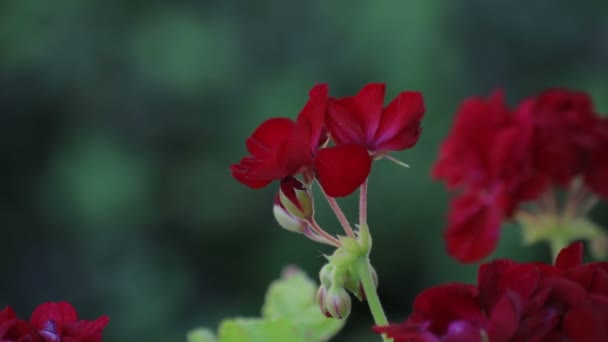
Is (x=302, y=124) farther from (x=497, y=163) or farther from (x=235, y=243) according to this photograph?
(x=235, y=243)

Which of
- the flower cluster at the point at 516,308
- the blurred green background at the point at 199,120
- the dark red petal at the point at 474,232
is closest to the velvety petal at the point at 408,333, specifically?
the flower cluster at the point at 516,308

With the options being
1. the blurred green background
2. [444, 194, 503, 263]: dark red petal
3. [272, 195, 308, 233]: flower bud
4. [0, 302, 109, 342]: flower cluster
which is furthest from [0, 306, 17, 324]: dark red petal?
the blurred green background

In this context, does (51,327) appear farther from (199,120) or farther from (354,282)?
(199,120)

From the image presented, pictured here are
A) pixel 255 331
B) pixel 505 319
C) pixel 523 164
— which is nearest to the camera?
pixel 505 319

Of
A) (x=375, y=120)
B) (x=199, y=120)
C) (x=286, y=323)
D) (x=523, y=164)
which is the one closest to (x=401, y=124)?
(x=375, y=120)

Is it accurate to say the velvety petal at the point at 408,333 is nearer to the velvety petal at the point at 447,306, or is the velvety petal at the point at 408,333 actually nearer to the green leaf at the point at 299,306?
the velvety petal at the point at 447,306

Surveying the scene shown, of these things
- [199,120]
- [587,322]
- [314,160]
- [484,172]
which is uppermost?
[199,120]
